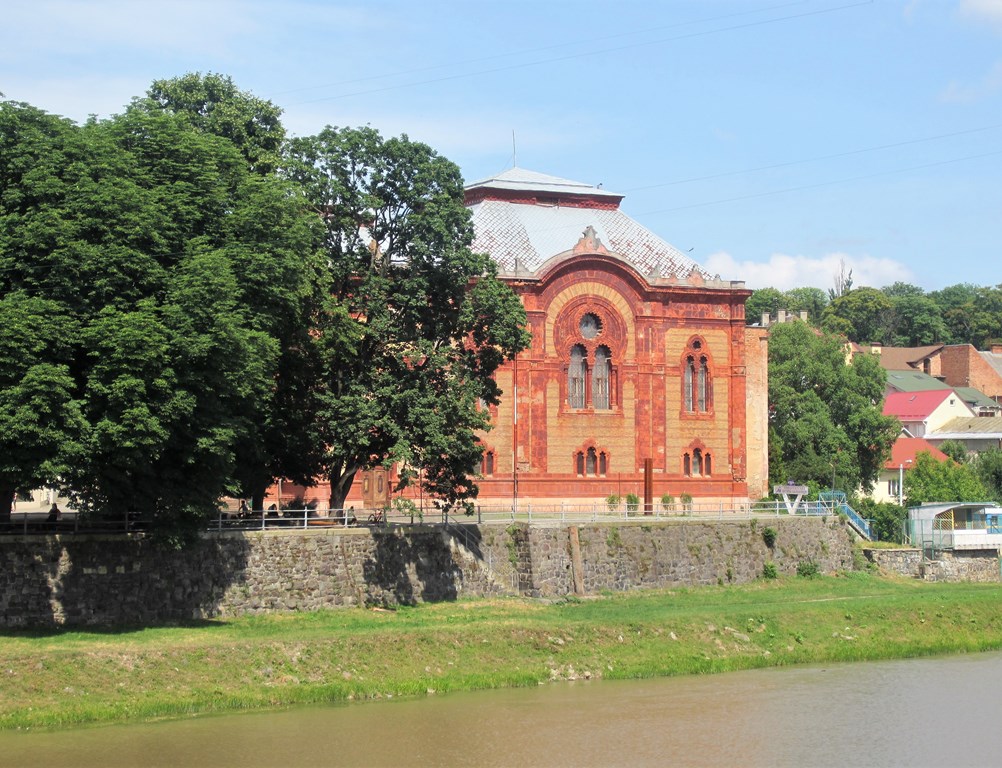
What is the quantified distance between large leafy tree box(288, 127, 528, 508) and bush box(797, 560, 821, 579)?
54.9 ft

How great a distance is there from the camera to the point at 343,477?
158 ft

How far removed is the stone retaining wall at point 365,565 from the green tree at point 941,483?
22.4 metres

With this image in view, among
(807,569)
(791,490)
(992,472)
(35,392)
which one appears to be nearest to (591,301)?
(791,490)

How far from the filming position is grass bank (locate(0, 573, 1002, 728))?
34844 millimetres

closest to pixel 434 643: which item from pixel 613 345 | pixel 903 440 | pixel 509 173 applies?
pixel 613 345

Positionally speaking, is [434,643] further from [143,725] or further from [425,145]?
[425,145]

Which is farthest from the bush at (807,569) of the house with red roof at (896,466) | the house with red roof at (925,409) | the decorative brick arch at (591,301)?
the house with red roof at (925,409)

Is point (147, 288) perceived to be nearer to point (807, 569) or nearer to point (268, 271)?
point (268, 271)

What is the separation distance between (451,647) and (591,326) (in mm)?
28771

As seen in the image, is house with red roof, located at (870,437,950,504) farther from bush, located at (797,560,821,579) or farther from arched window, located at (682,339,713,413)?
bush, located at (797,560,821,579)

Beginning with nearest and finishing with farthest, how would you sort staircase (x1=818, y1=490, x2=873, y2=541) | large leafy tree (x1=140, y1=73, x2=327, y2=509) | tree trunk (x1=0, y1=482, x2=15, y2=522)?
tree trunk (x1=0, y1=482, x2=15, y2=522), large leafy tree (x1=140, y1=73, x2=327, y2=509), staircase (x1=818, y1=490, x2=873, y2=541)

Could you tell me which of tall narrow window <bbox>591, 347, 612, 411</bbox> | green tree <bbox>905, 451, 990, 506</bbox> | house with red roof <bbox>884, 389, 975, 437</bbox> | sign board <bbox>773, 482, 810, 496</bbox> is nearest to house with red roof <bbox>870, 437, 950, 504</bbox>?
green tree <bbox>905, 451, 990, 506</bbox>

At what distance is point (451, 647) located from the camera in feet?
132

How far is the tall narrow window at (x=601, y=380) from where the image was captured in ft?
219
